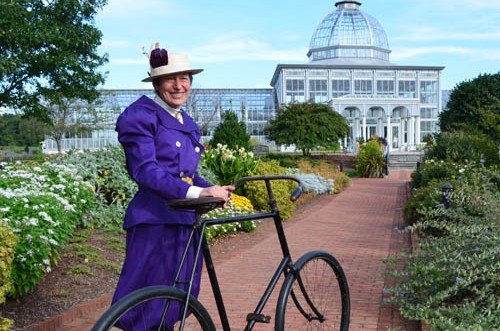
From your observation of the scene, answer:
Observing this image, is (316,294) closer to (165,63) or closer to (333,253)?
(165,63)

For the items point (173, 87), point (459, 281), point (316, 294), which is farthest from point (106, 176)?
point (173, 87)

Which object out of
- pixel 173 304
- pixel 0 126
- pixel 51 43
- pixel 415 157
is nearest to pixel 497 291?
pixel 173 304

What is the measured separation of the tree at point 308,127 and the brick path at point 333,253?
13.3m

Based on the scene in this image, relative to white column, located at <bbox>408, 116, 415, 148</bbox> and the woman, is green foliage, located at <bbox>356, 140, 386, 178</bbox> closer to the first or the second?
the woman

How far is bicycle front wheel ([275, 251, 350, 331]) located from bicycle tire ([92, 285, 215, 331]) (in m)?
0.57

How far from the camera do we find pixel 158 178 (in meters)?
2.44

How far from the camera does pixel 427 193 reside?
907cm

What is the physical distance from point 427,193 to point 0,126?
5424cm

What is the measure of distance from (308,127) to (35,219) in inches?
943

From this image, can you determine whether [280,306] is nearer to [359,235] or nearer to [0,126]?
[359,235]

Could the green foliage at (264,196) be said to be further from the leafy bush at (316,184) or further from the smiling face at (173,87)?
the smiling face at (173,87)

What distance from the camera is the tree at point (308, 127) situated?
27750 mm

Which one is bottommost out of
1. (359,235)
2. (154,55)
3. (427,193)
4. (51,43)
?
(359,235)

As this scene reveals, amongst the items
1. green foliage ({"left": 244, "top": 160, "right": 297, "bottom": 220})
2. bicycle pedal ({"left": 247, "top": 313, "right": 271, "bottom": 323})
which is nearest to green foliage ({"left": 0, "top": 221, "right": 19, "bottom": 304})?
bicycle pedal ({"left": 247, "top": 313, "right": 271, "bottom": 323})
